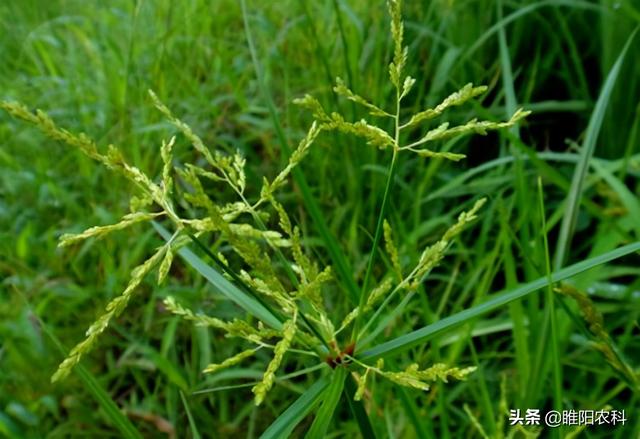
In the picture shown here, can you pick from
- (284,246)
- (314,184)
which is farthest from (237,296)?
(314,184)

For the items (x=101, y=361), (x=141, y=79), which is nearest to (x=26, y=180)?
(x=141, y=79)

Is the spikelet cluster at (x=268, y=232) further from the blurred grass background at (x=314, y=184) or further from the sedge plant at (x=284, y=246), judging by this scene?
the blurred grass background at (x=314, y=184)

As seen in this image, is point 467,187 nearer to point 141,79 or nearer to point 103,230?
point 141,79

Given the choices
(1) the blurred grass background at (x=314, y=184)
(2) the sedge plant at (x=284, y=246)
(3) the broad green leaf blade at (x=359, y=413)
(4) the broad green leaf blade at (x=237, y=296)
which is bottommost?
(1) the blurred grass background at (x=314, y=184)

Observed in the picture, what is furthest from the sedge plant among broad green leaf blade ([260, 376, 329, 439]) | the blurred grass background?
the blurred grass background

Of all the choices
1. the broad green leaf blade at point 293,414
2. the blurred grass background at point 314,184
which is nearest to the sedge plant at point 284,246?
the broad green leaf blade at point 293,414

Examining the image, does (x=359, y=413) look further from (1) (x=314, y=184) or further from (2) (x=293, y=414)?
(1) (x=314, y=184)

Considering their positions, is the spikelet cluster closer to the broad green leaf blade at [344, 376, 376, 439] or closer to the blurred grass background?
the broad green leaf blade at [344, 376, 376, 439]
